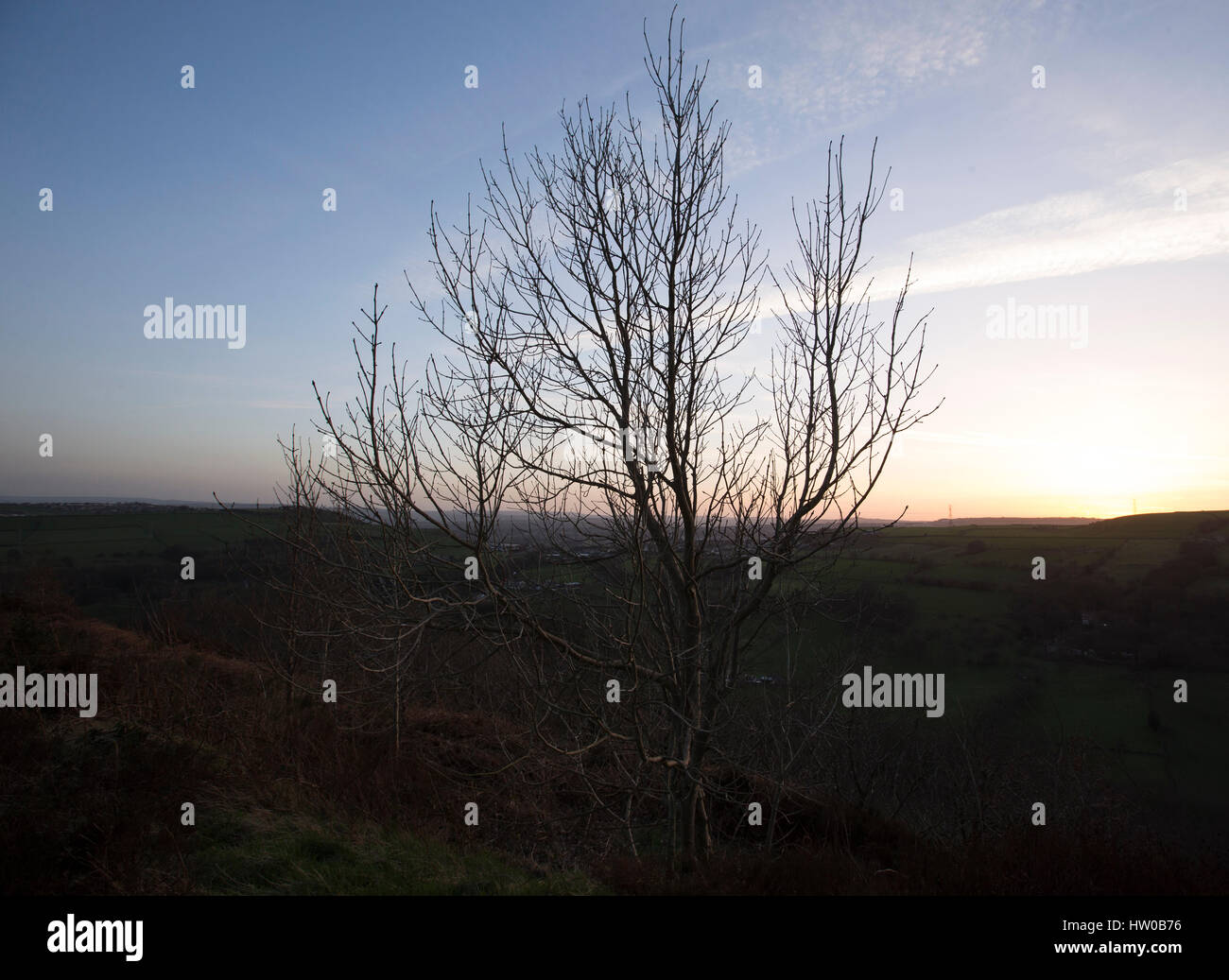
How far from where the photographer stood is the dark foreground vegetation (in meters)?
4.92

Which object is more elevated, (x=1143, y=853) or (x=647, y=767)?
(x=647, y=767)

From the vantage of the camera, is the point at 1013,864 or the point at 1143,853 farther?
the point at 1143,853

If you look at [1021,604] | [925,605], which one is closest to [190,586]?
[925,605]

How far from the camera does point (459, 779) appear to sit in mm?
9336

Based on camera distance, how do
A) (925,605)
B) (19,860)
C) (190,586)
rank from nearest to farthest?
1. (19,860)
2. (190,586)
3. (925,605)

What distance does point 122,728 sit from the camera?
7.15m

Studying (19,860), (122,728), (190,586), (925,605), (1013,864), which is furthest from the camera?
(925,605)

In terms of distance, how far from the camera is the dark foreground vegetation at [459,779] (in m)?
4.92

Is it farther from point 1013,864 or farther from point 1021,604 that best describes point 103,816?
point 1021,604
